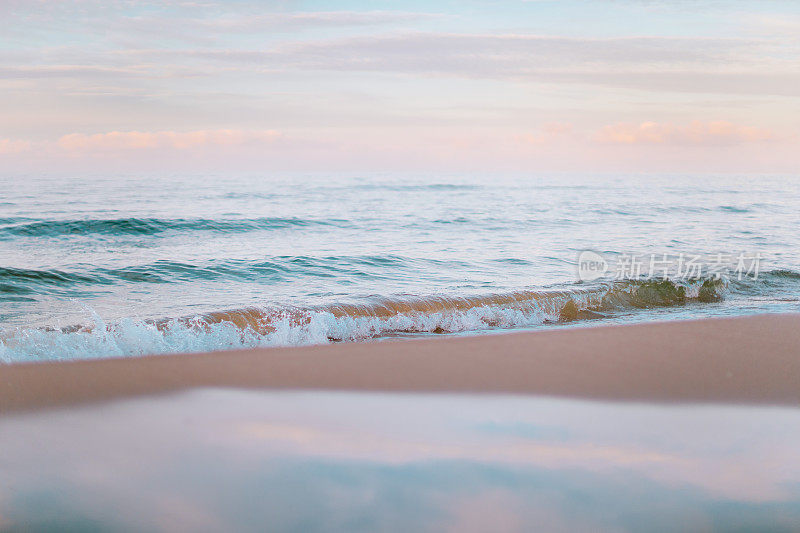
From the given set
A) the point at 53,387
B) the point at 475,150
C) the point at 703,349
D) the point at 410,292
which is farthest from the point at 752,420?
the point at 475,150

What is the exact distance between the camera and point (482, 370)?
3.75 meters

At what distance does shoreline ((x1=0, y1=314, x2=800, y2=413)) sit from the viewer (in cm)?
334

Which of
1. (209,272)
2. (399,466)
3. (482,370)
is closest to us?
(399,466)

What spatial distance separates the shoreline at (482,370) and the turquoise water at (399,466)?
0.23 m

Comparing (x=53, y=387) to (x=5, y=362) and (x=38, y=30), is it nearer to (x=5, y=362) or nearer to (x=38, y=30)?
(x=5, y=362)

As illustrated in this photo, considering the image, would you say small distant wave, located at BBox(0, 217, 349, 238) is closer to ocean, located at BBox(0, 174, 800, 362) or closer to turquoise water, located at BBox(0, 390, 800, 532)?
ocean, located at BBox(0, 174, 800, 362)

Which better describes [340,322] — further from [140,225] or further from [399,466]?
[140,225]

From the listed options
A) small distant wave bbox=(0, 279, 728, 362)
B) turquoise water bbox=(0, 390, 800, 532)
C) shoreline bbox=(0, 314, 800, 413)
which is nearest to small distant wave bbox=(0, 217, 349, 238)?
small distant wave bbox=(0, 279, 728, 362)

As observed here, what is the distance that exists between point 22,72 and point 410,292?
1538 centimetres

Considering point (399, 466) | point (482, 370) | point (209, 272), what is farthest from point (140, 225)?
point (399, 466)

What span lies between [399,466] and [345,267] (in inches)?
248

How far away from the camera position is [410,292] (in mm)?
6777

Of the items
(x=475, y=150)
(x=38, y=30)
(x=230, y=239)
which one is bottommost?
(x=230, y=239)

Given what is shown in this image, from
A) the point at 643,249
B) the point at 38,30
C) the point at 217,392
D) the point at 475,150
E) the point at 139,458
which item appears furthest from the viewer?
the point at 475,150
